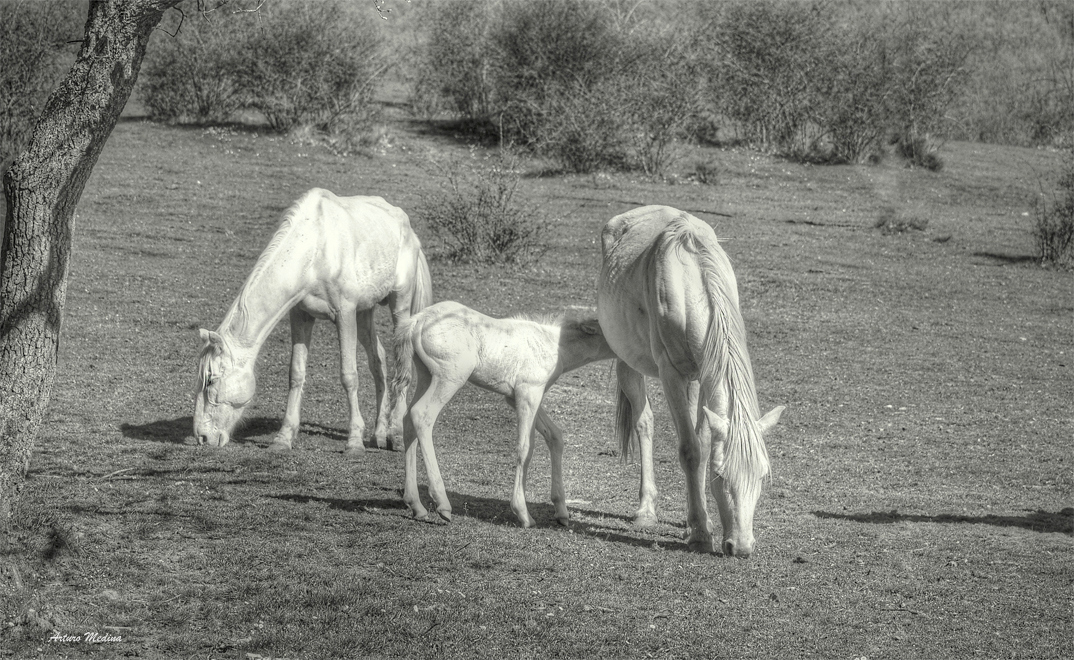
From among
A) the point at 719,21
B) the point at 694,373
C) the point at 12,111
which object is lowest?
the point at 694,373

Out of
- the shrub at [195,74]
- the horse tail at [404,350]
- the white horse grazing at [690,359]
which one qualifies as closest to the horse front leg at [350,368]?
the horse tail at [404,350]

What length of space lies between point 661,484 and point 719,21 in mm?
28768

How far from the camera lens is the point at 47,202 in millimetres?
5508

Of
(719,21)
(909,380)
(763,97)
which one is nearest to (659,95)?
(763,97)

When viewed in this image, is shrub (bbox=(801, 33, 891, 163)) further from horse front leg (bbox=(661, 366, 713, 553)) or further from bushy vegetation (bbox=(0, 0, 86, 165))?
horse front leg (bbox=(661, 366, 713, 553))

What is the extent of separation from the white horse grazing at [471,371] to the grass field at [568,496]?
285 millimetres

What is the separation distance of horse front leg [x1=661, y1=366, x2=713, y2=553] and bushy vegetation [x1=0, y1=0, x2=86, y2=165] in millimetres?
13892

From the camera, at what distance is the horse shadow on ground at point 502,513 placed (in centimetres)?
714

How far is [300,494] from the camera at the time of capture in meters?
7.69

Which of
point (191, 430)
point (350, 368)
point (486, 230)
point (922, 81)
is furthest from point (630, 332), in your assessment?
point (922, 81)

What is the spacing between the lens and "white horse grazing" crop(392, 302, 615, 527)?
714cm

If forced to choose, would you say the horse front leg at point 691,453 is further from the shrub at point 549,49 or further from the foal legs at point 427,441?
the shrub at point 549,49

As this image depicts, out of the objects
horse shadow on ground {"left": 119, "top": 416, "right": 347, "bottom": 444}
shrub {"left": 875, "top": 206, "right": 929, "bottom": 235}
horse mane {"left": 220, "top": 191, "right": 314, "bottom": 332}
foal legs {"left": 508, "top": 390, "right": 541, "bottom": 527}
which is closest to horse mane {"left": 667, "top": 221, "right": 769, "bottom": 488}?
foal legs {"left": 508, "top": 390, "right": 541, "bottom": 527}

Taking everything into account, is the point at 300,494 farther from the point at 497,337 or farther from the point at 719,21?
the point at 719,21
